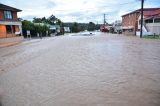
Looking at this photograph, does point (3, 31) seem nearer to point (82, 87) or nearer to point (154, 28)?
point (154, 28)

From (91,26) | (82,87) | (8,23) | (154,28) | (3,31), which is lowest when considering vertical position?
(82,87)

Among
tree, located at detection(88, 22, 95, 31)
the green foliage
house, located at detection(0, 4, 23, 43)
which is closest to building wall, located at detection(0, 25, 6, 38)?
house, located at detection(0, 4, 23, 43)

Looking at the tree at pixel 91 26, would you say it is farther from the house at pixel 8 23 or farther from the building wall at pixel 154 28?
the house at pixel 8 23

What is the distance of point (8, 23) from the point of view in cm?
Answer: 4147

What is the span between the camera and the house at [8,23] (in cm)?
4016

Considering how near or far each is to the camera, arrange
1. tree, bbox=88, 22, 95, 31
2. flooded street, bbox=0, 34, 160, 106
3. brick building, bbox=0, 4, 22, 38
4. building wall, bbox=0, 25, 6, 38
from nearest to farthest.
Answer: flooded street, bbox=0, 34, 160, 106, brick building, bbox=0, 4, 22, 38, building wall, bbox=0, 25, 6, 38, tree, bbox=88, 22, 95, 31

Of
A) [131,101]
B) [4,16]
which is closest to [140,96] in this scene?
[131,101]

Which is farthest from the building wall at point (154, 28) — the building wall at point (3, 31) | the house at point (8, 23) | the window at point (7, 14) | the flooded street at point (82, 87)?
the flooded street at point (82, 87)

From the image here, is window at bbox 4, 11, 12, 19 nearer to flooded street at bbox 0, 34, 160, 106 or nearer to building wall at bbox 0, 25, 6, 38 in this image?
building wall at bbox 0, 25, 6, 38

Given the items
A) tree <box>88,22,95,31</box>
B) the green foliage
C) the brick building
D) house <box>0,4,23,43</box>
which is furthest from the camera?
tree <box>88,22,95,31</box>

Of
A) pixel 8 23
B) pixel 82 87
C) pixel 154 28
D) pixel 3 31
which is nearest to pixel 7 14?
pixel 8 23

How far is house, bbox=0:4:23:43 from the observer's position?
40.2 m

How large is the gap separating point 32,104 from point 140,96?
12.8 feet

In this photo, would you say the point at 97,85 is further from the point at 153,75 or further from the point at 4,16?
the point at 4,16
